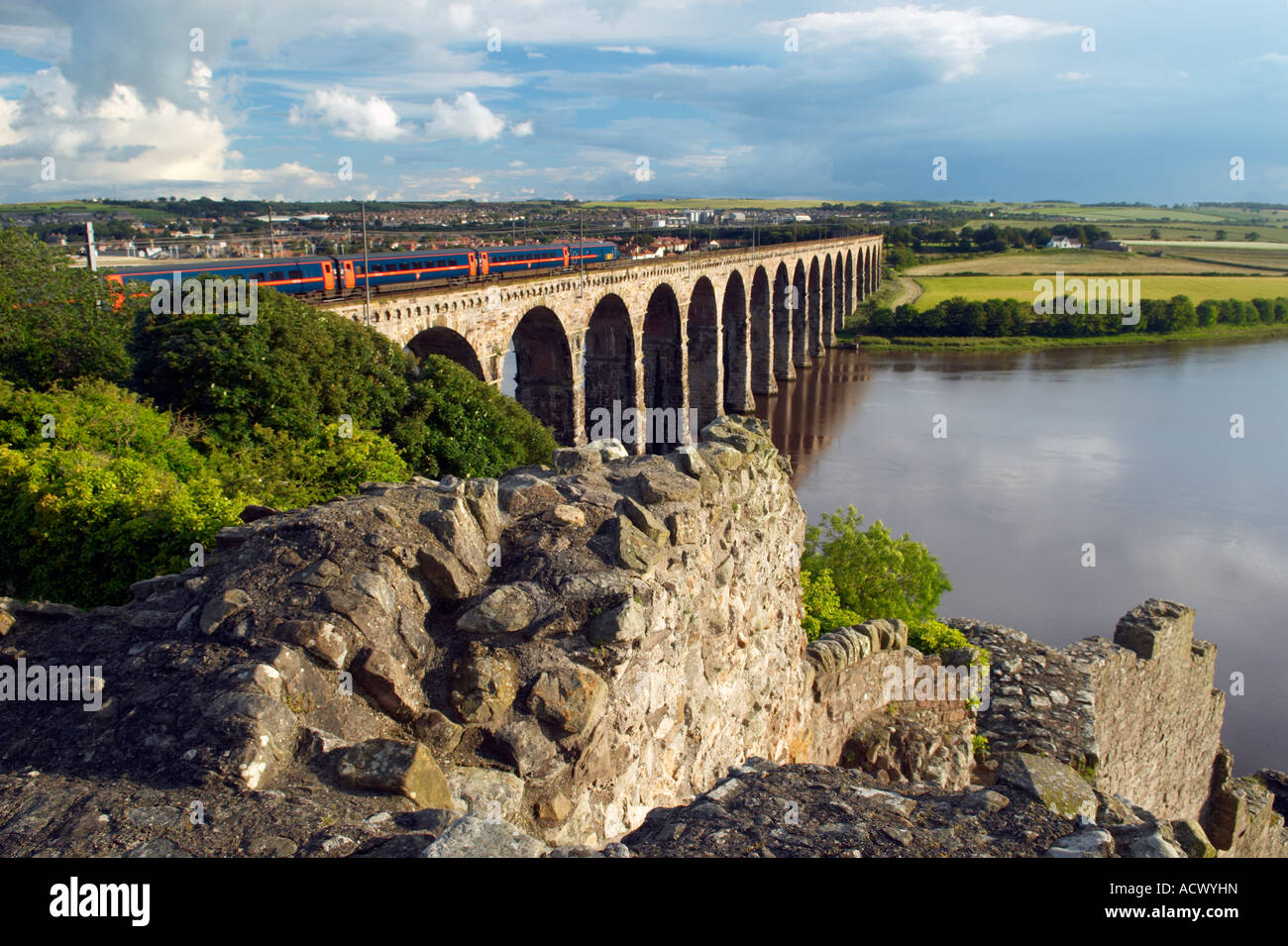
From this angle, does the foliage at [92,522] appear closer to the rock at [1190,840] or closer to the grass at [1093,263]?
the rock at [1190,840]

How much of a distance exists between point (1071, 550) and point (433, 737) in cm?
2742

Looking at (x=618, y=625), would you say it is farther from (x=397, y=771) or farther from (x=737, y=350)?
(x=737, y=350)

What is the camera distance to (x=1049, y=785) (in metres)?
6.91

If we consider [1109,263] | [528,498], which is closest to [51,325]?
[528,498]

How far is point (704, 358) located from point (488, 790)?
47611mm

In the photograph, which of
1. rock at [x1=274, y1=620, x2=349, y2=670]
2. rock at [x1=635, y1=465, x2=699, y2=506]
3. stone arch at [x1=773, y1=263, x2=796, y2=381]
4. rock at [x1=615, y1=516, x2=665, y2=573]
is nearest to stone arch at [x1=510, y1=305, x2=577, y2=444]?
rock at [x1=635, y1=465, x2=699, y2=506]

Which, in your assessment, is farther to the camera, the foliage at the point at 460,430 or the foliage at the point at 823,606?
the foliage at the point at 460,430

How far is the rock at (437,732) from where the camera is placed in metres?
6.27

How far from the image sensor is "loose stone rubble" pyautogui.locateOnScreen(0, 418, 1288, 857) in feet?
17.2

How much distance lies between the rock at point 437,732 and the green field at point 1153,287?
85.8 meters

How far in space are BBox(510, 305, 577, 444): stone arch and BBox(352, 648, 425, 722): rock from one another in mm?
28325

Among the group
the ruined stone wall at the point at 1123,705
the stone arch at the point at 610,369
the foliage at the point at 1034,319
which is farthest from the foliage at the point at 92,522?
the foliage at the point at 1034,319
